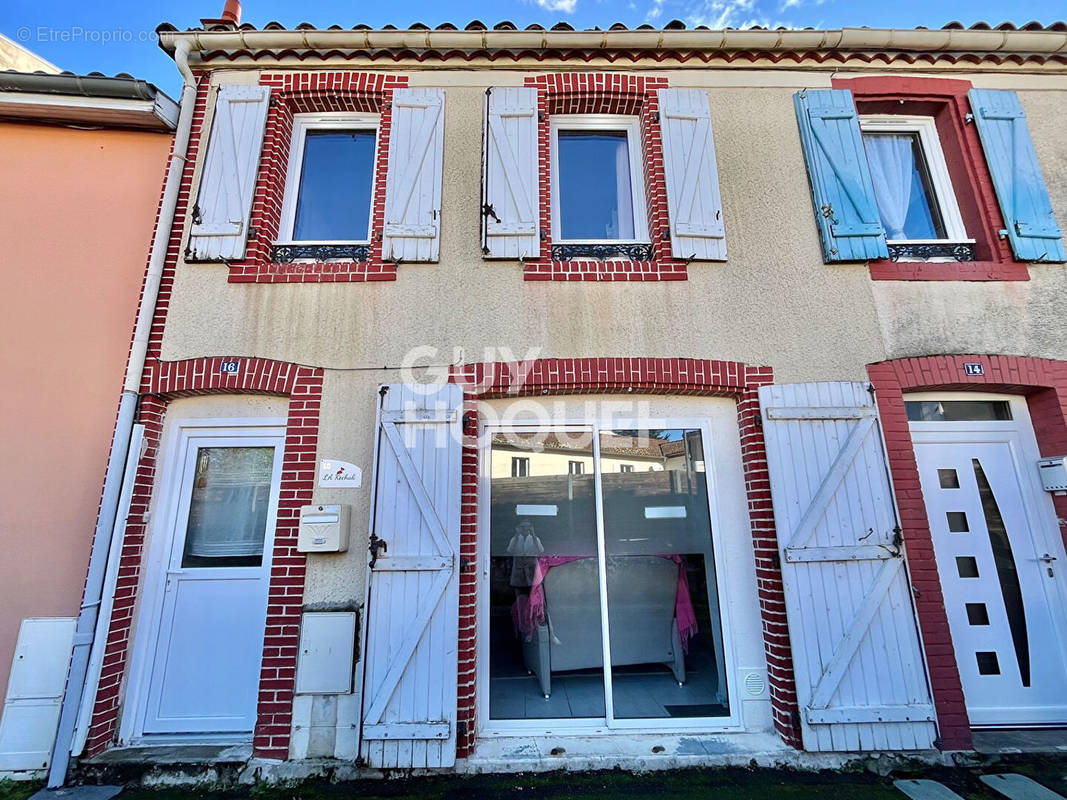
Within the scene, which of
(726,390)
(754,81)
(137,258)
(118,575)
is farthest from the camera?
(754,81)

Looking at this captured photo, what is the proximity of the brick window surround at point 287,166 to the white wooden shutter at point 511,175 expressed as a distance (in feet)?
2.85

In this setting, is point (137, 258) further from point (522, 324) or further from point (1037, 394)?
point (1037, 394)

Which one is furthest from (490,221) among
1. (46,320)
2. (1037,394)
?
(1037,394)

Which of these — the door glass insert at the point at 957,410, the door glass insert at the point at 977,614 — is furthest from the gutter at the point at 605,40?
the door glass insert at the point at 977,614

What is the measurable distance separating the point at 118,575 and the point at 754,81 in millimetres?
6495

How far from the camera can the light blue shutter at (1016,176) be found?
4.03 m

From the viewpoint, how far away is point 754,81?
14.5ft

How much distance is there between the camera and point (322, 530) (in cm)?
333

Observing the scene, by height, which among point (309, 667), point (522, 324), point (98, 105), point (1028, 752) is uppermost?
point (98, 105)

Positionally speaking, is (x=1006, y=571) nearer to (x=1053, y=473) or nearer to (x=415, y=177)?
(x=1053, y=473)

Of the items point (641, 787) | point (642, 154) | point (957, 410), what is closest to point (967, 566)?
point (957, 410)

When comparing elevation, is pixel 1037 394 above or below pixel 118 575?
above

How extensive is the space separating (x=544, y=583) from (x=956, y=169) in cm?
515

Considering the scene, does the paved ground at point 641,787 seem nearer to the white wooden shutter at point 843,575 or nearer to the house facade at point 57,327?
the white wooden shutter at point 843,575
